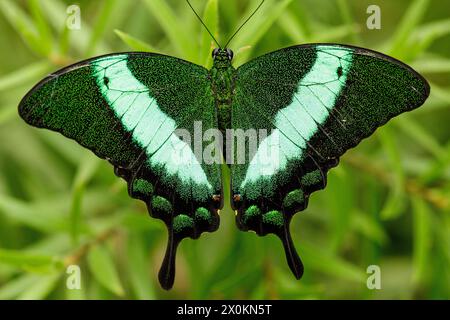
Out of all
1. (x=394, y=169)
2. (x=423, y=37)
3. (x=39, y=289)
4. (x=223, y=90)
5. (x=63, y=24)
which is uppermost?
(x=63, y=24)

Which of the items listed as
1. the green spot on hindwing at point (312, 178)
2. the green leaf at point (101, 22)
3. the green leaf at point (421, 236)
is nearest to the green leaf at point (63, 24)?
the green leaf at point (101, 22)

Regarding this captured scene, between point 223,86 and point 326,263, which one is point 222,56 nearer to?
point 223,86

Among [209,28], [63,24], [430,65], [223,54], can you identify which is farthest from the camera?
[63,24]

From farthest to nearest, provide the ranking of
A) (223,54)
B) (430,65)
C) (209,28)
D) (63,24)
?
1. (63,24)
2. (430,65)
3. (223,54)
4. (209,28)

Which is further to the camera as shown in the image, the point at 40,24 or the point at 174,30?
the point at 40,24

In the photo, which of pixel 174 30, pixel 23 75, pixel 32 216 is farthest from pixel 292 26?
pixel 32 216

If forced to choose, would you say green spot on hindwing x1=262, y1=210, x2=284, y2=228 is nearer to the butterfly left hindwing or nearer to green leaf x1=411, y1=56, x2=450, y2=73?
the butterfly left hindwing

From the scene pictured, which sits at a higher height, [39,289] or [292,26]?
[292,26]
